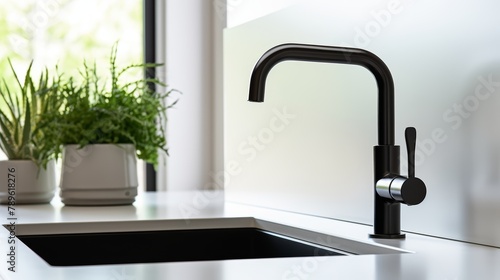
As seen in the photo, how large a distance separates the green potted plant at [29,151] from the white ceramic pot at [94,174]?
3.4 inches

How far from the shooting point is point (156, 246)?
4.51ft

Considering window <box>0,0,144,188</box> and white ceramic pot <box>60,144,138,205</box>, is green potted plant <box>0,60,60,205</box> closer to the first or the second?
white ceramic pot <box>60,144,138,205</box>

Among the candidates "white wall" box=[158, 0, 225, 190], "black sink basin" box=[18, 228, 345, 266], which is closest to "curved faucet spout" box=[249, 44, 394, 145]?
"black sink basin" box=[18, 228, 345, 266]

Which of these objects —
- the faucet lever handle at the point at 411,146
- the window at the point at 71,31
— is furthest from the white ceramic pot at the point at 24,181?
the faucet lever handle at the point at 411,146

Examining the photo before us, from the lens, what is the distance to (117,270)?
805 mm

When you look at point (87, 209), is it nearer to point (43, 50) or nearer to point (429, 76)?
point (429, 76)

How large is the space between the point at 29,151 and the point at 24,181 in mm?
73

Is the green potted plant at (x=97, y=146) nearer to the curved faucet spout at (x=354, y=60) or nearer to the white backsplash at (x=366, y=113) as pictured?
the white backsplash at (x=366, y=113)

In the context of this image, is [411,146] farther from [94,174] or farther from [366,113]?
[94,174]

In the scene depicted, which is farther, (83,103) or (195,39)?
(195,39)

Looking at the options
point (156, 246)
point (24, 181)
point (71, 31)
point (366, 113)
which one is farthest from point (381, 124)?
point (71, 31)

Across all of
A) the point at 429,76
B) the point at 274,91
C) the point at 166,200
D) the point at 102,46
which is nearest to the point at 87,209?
the point at 166,200

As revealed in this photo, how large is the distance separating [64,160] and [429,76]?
94 cm

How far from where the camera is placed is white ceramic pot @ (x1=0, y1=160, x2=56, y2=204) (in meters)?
1.81
